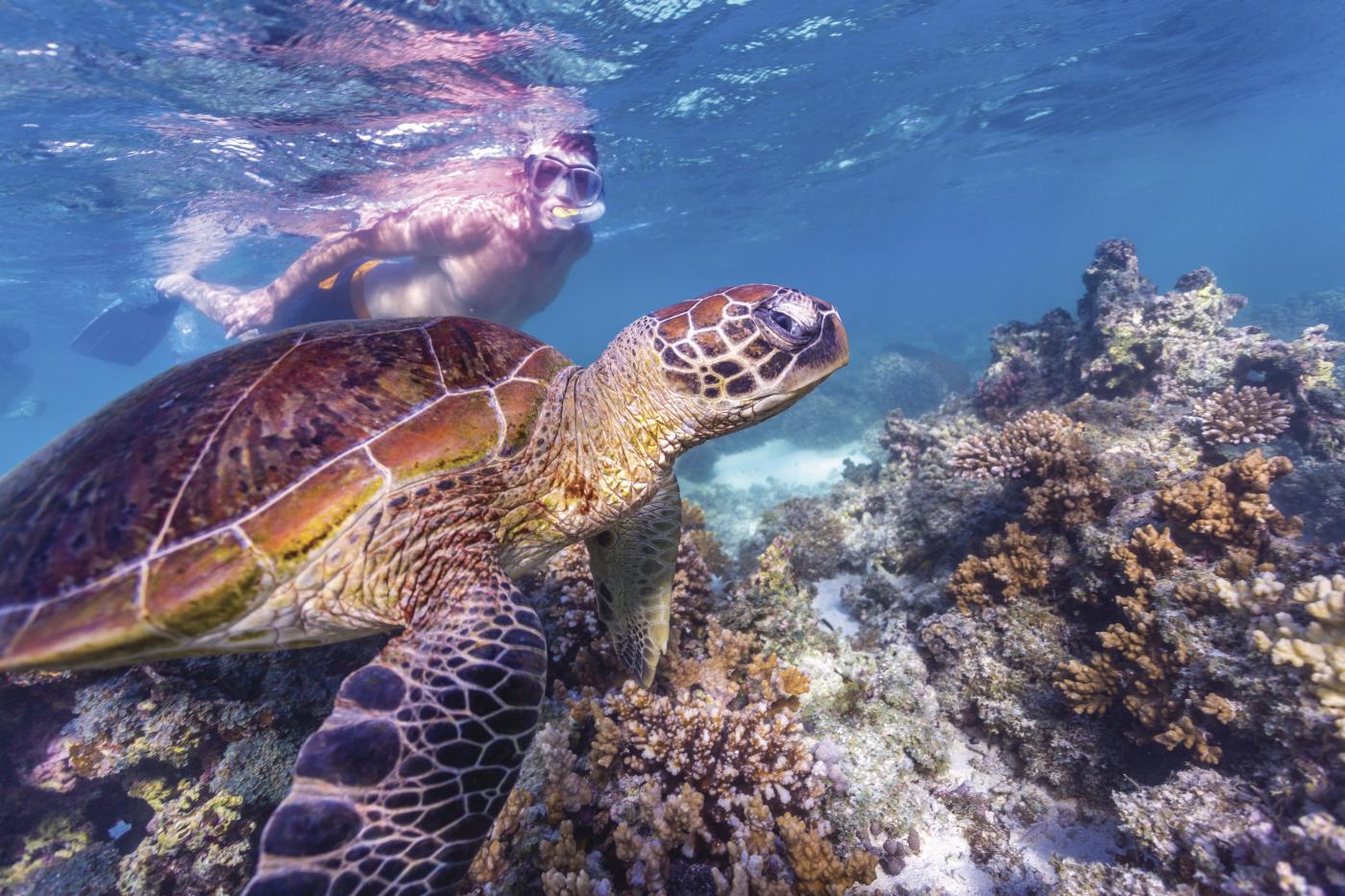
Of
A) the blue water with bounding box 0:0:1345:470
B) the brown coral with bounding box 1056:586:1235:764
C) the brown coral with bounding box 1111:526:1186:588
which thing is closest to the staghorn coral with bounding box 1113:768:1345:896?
the brown coral with bounding box 1056:586:1235:764

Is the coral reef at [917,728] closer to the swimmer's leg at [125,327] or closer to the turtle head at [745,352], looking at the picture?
the turtle head at [745,352]

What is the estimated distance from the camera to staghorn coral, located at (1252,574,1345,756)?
6.32 feet

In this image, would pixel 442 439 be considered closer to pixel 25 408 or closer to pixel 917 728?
pixel 917 728

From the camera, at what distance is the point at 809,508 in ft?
22.5

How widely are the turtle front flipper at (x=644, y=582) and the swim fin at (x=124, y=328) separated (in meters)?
16.8

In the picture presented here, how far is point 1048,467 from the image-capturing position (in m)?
3.71

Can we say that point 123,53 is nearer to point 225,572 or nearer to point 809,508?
point 225,572

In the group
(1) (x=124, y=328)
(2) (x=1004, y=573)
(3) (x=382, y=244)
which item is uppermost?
(3) (x=382, y=244)

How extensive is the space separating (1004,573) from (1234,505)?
1.17 m

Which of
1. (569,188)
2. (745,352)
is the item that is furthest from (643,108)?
(745,352)

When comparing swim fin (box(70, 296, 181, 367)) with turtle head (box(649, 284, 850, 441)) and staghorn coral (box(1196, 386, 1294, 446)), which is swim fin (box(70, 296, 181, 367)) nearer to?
turtle head (box(649, 284, 850, 441))

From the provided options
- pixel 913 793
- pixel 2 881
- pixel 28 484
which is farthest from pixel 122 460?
pixel 913 793

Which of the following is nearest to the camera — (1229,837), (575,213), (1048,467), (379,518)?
(1229,837)

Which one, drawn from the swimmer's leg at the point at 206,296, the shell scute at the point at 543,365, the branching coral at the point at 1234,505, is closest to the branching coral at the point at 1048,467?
the branching coral at the point at 1234,505
